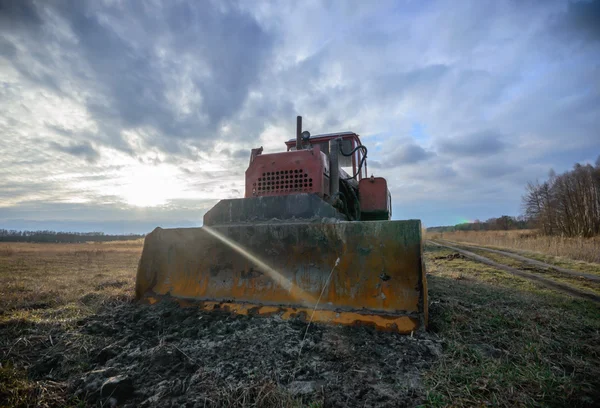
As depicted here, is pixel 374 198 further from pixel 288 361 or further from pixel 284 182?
pixel 288 361

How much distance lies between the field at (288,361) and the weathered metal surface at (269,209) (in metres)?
1.43

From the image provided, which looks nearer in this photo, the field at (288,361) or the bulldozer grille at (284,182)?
the field at (288,361)

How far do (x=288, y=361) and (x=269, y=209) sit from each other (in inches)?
89.7

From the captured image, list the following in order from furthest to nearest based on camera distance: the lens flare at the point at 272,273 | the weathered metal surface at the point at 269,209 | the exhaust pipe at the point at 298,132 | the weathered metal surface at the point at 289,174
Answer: the exhaust pipe at the point at 298,132 < the weathered metal surface at the point at 289,174 < the weathered metal surface at the point at 269,209 < the lens flare at the point at 272,273

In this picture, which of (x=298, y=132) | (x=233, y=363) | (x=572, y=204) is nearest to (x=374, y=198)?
(x=298, y=132)

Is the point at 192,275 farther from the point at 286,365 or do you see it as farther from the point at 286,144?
the point at 286,144

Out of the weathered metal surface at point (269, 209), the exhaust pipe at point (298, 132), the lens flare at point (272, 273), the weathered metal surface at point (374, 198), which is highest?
the exhaust pipe at point (298, 132)

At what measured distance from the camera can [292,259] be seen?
11.7 feet

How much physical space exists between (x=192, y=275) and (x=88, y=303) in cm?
193

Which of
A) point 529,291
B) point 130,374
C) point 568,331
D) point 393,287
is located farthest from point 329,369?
point 529,291

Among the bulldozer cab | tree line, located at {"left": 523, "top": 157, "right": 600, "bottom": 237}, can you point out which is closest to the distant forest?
A: tree line, located at {"left": 523, "top": 157, "right": 600, "bottom": 237}

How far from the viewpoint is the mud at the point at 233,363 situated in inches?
76.0

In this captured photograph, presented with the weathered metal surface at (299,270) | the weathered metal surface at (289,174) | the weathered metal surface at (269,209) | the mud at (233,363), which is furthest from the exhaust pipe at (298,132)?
the mud at (233,363)

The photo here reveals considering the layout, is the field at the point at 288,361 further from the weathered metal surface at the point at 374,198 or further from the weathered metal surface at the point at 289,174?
the weathered metal surface at the point at 374,198
